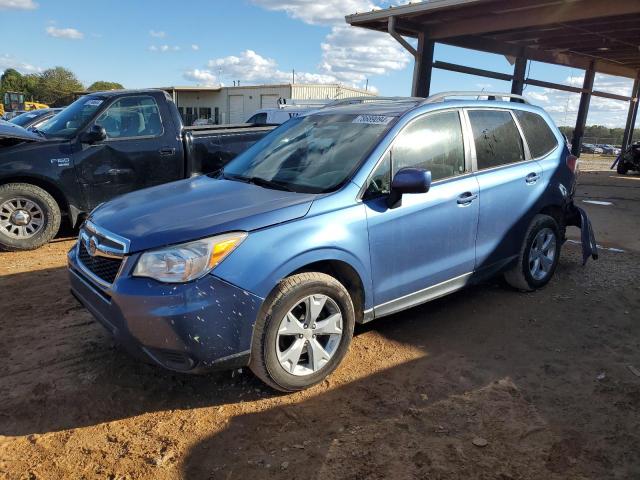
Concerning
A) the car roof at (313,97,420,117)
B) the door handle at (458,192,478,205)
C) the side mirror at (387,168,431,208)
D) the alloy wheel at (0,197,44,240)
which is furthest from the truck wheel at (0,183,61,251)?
the door handle at (458,192,478,205)

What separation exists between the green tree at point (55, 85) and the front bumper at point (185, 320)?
266ft

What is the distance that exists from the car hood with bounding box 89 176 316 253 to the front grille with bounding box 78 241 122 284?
181mm

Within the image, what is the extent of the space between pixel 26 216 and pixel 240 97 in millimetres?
34147

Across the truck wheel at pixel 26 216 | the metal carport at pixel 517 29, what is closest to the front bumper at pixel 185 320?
the truck wheel at pixel 26 216

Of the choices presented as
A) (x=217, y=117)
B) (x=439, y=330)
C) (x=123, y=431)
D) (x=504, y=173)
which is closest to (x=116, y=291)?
(x=123, y=431)

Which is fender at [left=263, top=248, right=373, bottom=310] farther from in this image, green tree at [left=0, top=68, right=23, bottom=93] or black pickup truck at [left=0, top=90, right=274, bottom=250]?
green tree at [left=0, top=68, right=23, bottom=93]

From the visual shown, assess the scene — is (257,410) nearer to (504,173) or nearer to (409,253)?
(409,253)

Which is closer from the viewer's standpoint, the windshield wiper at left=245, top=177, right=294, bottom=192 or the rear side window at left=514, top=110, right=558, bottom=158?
the windshield wiper at left=245, top=177, right=294, bottom=192

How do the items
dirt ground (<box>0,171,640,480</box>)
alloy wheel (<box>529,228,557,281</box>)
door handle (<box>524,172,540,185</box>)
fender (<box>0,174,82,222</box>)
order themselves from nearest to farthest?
dirt ground (<box>0,171,640,480</box>) < door handle (<box>524,172,540,185</box>) < alloy wheel (<box>529,228,557,281</box>) < fender (<box>0,174,82,222</box>)

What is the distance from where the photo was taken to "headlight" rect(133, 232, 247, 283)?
2.77 meters

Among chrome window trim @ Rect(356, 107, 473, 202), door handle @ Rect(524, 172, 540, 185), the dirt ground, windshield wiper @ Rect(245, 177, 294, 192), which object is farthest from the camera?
door handle @ Rect(524, 172, 540, 185)

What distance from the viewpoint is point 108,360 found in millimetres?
3551

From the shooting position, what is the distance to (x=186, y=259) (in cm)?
278

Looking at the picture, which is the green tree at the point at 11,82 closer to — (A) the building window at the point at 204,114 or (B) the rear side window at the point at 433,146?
(A) the building window at the point at 204,114
